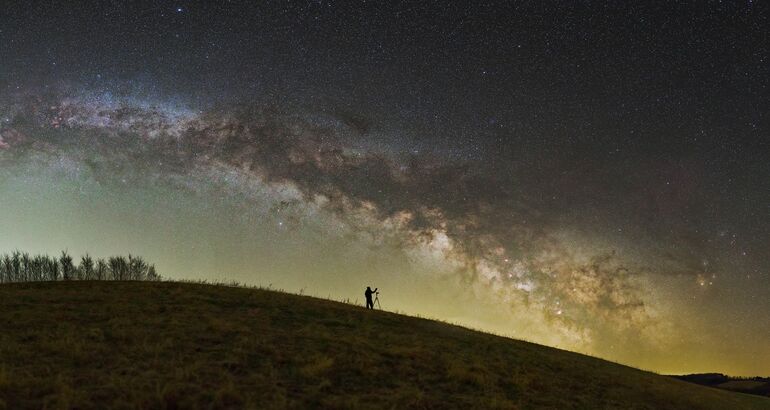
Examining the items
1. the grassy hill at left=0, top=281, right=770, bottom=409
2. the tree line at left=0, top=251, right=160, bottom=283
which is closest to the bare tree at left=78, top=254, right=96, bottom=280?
the tree line at left=0, top=251, right=160, bottom=283

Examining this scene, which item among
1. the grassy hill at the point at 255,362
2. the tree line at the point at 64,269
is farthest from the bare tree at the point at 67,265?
the grassy hill at the point at 255,362

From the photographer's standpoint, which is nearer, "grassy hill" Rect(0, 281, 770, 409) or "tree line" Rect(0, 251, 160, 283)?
"grassy hill" Rect(0, 281, 770, 409)

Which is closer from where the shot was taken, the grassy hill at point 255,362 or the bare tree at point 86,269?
the grassy hill at point 255,362

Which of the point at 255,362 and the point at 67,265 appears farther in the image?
the point at 67,265

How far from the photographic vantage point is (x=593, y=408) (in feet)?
56.7

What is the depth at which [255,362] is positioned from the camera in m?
15.5

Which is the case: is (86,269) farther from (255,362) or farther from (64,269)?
(255,362)

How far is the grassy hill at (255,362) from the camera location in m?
12.1

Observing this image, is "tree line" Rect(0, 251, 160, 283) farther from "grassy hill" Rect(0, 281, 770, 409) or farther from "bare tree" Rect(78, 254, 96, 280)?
"grassy hill" Rect(0, 281, 770, 409)

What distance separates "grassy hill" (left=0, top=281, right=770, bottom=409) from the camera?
12109 mm

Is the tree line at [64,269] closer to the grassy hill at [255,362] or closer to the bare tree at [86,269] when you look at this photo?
the bare tree at [86,269]

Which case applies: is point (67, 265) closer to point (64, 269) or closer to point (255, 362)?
point (64, 269)

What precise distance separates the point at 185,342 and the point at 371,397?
6.95 metres

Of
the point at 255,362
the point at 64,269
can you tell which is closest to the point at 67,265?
the point at 64,269
